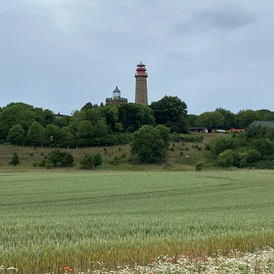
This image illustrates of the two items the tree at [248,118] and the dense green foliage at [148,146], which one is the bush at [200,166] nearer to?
the dense green foliage at [148,146]

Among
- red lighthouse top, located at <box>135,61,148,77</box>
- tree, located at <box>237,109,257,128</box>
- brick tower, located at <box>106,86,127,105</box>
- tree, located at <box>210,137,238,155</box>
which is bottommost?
tree, located at <box>210,137,238,155</box>

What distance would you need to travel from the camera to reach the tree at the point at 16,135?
105m

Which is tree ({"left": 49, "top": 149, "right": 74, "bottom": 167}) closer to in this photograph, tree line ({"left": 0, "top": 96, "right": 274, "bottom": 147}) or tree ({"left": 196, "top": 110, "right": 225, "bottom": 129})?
tree line ({"left": 0, "top": 96, "right": 274, "bottom": 147})

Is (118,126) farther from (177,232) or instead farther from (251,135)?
(177,232)

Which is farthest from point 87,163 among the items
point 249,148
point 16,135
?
point 249,148

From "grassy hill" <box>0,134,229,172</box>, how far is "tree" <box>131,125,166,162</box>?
174 cm

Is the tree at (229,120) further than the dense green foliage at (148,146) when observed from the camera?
Yes

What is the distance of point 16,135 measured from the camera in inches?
4129

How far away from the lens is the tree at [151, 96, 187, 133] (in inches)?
5153

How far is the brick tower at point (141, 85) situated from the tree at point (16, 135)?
165 feet

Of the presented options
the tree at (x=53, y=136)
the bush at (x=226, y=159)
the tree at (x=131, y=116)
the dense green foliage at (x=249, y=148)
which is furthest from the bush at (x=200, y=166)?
the tree at (x=131, y=116)

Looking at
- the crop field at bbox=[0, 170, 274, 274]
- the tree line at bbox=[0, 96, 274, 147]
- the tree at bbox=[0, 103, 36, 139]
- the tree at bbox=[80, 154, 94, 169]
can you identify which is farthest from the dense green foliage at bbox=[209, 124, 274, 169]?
the crop field at bbox=[0, 170, 274, 274]

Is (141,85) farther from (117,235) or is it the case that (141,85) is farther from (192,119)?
(117,235)

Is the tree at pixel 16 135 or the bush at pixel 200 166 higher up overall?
the tree at pixel 16 135
